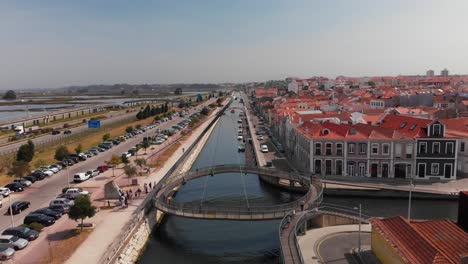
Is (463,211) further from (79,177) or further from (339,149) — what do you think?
(79,177)

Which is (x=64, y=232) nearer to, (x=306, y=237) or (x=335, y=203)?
(x=306, y=237)

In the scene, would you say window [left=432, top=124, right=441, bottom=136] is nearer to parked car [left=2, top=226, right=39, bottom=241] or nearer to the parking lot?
the parking lot

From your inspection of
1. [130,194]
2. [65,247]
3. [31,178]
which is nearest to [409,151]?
[130,194]

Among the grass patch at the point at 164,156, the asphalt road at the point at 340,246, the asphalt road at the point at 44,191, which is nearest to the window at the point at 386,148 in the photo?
the asphalt road at the point at 340,246

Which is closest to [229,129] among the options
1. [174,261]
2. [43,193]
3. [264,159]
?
[264,159]

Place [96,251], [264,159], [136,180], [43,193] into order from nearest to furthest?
[96,251] < [43,193] < [136,180] < [264,159]

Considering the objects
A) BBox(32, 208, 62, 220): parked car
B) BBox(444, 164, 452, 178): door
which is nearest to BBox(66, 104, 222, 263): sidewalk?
BBox(32, 208, 62, 220): parked car

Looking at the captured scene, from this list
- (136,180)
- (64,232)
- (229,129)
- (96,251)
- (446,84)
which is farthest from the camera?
(446,84)
